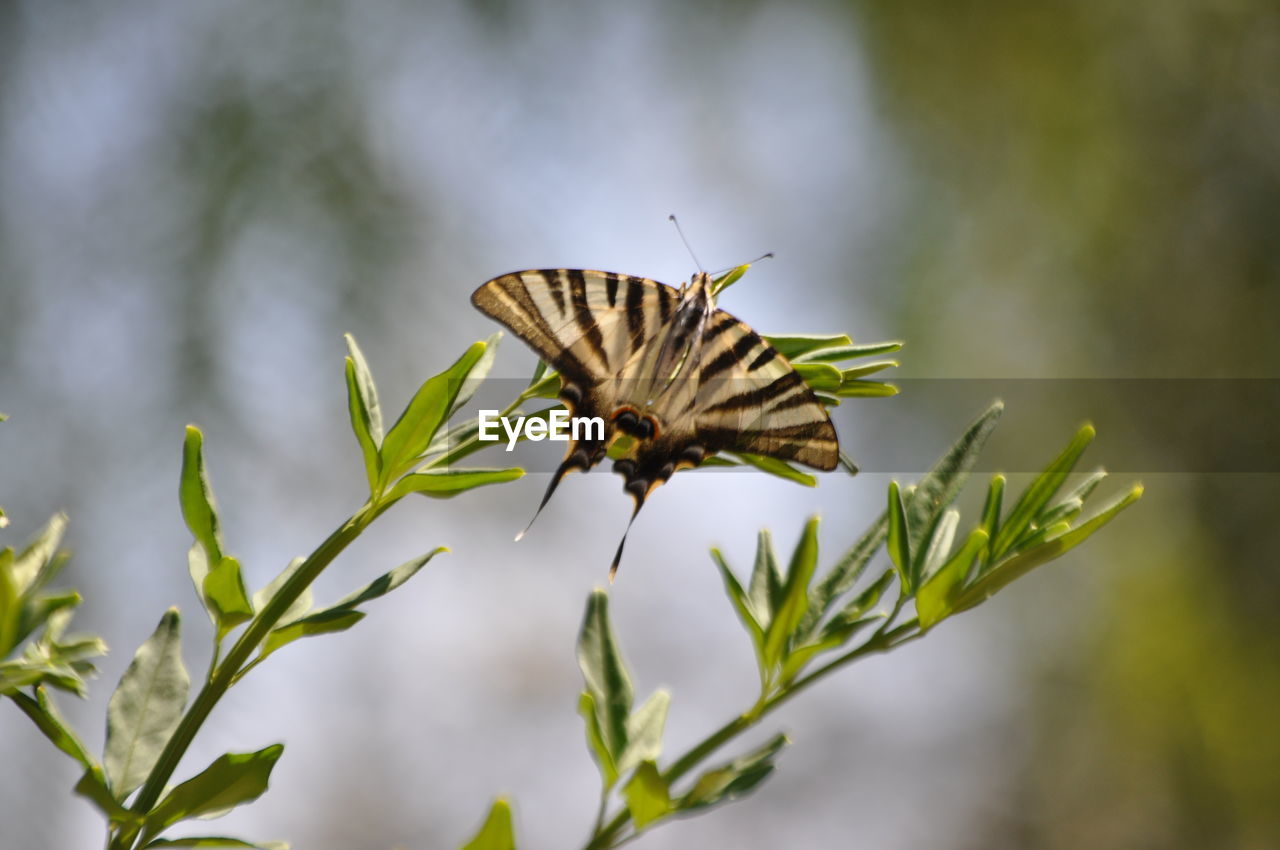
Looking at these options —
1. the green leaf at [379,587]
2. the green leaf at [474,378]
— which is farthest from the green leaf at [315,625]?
the green leaf at [474,378]

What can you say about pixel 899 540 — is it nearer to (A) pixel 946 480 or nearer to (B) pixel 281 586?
(A) pixel 946 480

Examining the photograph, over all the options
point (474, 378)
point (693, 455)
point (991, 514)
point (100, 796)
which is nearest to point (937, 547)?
point (991, 514)

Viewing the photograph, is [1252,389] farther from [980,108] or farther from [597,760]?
[597,760]

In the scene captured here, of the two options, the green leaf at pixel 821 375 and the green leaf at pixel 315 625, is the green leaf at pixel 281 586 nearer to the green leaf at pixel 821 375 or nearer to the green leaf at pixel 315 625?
the green leaf at pixel 315 625

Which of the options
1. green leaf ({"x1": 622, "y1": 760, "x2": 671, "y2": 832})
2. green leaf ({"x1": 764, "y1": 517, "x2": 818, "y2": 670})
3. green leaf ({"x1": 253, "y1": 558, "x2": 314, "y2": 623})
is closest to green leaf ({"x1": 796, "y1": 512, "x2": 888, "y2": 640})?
green leaf ({"x1": 764, "y1": 517, "x2": 818, "y2": 670})

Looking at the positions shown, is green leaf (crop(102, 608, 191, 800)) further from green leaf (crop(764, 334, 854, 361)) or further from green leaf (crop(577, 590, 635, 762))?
green leaf (crop(764, 334, 854, 361))
